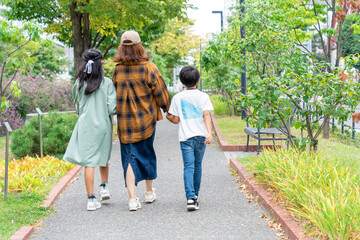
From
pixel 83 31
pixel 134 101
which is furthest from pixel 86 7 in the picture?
pixel 134 101

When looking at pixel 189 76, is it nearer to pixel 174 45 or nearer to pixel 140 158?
pixel 140 158

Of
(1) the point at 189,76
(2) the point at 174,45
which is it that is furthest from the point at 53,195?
(2) the point at 174,45

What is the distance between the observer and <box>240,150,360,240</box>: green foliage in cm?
365

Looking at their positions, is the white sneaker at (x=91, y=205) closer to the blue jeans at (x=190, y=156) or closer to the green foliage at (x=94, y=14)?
the blue jeans at (x=190, y=156)

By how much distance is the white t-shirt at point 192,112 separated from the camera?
508 centimetres

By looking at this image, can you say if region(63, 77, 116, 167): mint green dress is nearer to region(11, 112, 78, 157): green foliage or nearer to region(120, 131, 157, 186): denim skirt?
region(120, 131, 157, 186): denim skirt

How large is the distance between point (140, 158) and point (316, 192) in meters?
1.98

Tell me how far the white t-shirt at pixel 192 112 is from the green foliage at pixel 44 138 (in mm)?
5273

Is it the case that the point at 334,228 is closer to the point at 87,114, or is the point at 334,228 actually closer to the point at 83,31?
the point at 87,114

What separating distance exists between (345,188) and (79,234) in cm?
260

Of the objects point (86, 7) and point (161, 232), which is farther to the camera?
point (86, 7)

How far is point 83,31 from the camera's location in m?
13.7

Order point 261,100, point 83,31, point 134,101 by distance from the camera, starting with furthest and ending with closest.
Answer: point 83,31 < point 261,100 < point 134,101

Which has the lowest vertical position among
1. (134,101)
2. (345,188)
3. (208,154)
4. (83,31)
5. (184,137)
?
(208,154)
